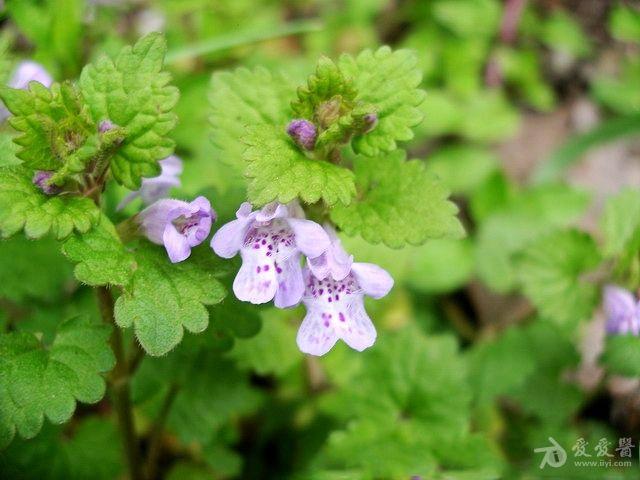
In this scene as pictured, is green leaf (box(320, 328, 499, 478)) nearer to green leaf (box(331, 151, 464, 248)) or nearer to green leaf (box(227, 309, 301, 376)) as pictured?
green leaf (box(227, 309, 301, 376))

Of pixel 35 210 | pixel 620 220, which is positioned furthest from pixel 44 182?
pixel 620 220

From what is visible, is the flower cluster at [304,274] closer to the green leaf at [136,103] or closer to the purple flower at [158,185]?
the green leaf at [136,103]

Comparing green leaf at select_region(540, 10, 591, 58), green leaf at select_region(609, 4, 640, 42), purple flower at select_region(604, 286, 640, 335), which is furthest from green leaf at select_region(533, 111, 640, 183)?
purple flower at select_region(604, 286, 640, 335)

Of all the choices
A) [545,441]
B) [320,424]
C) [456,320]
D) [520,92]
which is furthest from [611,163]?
[320,424]

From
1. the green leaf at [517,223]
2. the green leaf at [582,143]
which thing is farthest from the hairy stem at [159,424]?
the green leaf at [582,143]

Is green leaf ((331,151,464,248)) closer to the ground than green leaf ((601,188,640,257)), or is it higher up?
higher up

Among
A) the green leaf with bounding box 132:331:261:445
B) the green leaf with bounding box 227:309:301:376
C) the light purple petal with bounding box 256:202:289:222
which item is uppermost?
the light purple petal with bounding box 256:202:289:222

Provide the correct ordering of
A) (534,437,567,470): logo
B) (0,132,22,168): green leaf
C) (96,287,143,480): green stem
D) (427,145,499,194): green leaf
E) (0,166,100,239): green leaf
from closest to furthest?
(0,166,100,239): green leaf → (0,132,22,168): green leaf → (96,287,143,480): green stem → (534,437,567,470): logo → (427,145,499,194): green leaf

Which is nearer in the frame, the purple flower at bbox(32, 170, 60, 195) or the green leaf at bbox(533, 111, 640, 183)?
the purple flower at bbox(32, 170, 60, 195)

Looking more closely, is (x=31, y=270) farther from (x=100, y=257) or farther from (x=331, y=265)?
(x=331, y=265)
